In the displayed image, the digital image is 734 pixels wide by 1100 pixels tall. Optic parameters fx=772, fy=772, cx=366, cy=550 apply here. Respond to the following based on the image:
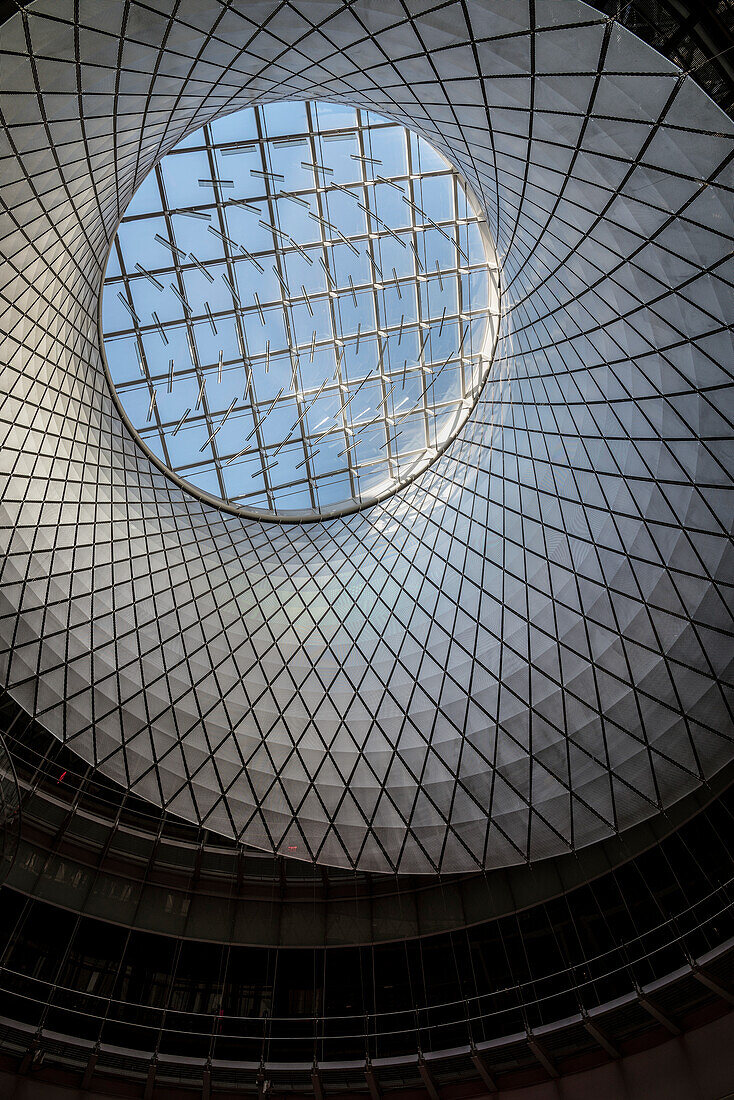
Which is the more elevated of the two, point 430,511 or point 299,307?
point 299,307

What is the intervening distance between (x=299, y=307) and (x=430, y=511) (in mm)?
11029

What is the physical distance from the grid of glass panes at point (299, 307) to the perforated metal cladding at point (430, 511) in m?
2.09

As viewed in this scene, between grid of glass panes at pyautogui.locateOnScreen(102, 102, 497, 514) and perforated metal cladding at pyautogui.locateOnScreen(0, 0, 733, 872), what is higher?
grid of glass panes at pyautogui.locateOnScreen(102, 102, 497, 514)

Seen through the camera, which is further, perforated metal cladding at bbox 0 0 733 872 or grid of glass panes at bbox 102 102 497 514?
grid of glass panes at bbox 102 102 497 514

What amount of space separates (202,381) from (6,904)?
22610 mm

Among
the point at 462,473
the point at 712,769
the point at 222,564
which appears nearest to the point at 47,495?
the point at 222,564

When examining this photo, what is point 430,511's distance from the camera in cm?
3591

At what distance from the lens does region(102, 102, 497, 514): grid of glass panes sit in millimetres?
30609

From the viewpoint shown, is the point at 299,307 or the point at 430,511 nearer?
the point at 299,307

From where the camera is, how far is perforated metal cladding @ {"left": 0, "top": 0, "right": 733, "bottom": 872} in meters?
19.7

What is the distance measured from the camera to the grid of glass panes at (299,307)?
100 ft

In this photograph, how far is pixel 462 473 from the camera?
1374 inches

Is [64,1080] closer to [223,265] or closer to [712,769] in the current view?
[712,769]

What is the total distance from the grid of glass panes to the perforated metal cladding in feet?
6.87
